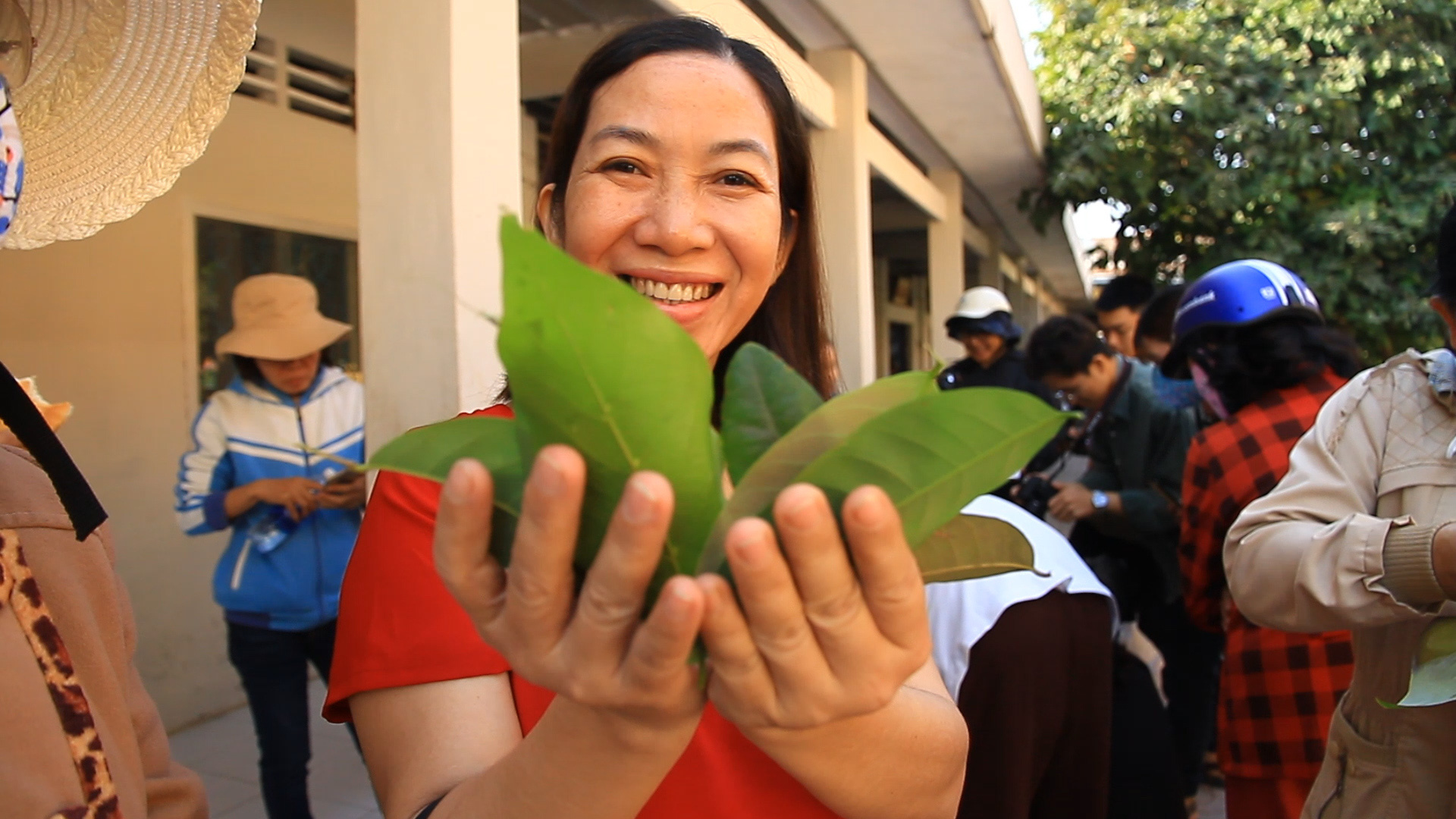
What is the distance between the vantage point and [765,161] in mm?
1163

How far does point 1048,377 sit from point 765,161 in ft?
9.67

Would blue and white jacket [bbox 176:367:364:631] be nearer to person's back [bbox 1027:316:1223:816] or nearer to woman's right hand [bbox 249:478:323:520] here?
woman's right hand [bbox 249:478:323:520]

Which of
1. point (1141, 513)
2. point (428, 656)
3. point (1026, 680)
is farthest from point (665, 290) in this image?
point (1141, 513)

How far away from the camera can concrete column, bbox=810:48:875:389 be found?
547 cm

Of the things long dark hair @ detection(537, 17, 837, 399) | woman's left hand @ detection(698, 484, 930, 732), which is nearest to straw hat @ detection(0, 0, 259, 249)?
A: long dark hair @ detection(537, 17, 837, 399)

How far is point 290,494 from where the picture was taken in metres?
2.90

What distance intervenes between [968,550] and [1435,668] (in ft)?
3.46

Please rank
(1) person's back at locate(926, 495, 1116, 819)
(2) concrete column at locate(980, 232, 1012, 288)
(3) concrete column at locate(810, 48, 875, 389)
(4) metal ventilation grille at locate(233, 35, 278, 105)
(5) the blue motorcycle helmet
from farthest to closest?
(2) concrete column at locate(980, 232, 1012, 288)
(3) concrete column at locate(810, 48, 875, 389)
(4) metal ventilation grille at locate(233, 35, 278, 105)
(5) the blue motorcycle helmet
(1) person's back at locate(926, 495, 1116, 819)

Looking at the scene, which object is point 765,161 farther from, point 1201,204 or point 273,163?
point 1201,204

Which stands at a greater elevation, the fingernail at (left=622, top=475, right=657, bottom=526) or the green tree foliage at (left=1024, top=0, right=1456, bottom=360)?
the green tree foliage at (left=1024, top=0, right=1456, bottom=360)

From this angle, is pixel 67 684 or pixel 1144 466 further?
pixel 1144 466

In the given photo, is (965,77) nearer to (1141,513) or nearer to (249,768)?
(1141,513)

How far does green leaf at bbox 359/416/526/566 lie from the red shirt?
14.4 inches

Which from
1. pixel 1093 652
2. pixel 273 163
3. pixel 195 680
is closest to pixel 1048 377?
pixel 1093 652
